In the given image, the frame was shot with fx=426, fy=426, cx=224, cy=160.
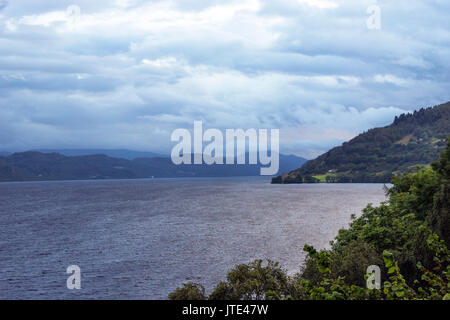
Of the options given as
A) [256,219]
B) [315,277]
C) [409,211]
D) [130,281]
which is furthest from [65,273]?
[256,219]

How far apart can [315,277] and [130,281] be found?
26251 millimetres

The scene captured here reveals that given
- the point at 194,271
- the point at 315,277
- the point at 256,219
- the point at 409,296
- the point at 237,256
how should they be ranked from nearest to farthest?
the point at 409,296 < the point at 315,277 < the point at 194,271 < the point at 237,256 < the point at 256,219

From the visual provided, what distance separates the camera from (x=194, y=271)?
5719 cm

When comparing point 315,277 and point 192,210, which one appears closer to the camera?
point 315,277

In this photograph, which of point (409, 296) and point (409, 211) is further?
point (409, 211)
